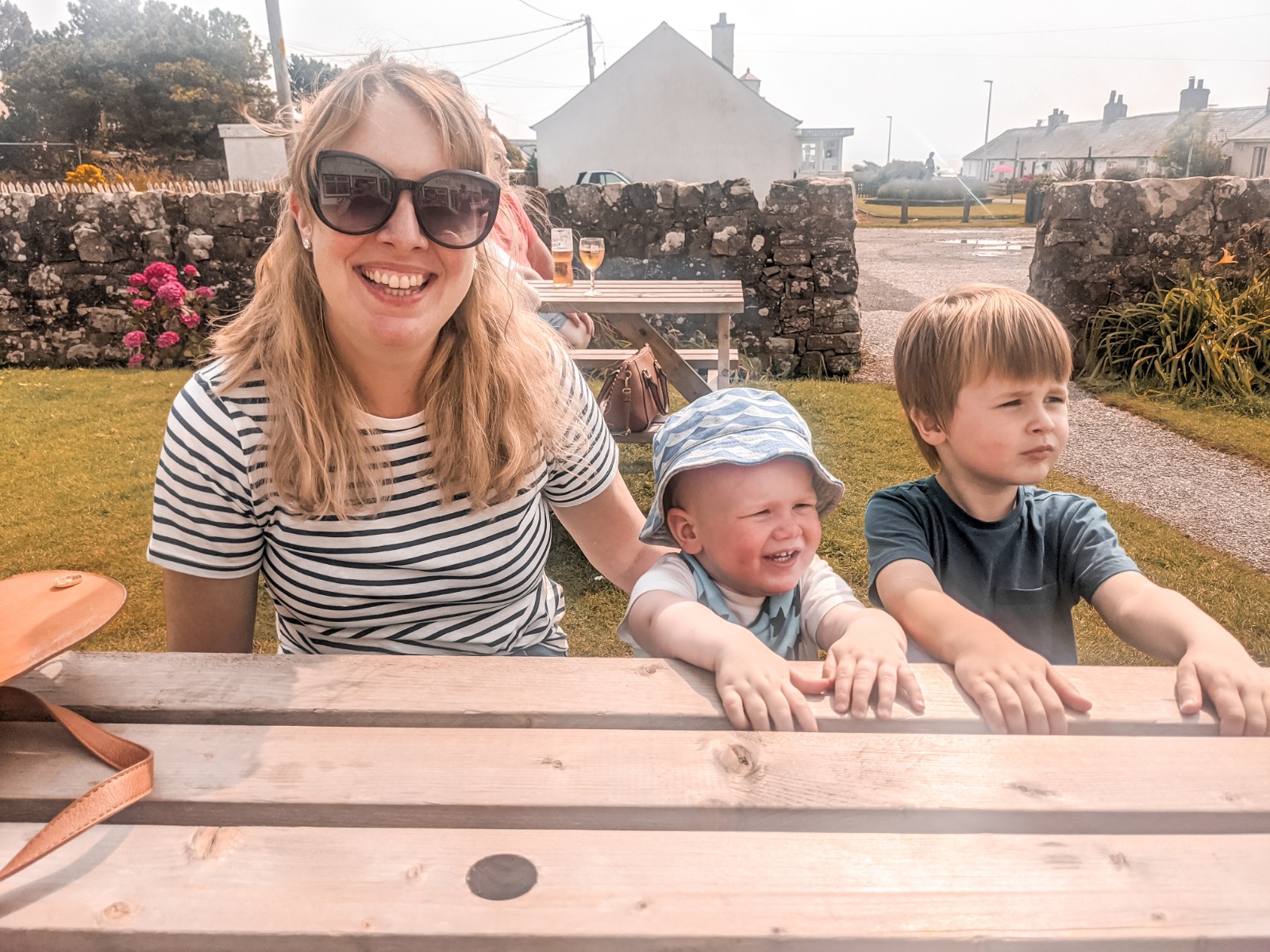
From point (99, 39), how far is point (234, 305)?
134ft

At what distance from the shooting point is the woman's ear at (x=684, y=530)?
5.23 feet

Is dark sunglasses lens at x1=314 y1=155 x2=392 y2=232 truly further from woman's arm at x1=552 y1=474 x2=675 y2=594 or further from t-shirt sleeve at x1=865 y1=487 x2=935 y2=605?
t-shirt sleeve at x1=865 y1=487 x2=935 y2=605

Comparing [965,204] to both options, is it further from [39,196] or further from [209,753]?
[209,753]

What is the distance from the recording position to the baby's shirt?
1503 mm

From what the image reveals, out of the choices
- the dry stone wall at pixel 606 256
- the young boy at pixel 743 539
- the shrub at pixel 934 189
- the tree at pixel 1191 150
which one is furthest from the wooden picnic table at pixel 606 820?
the tree at pixel 1191 150

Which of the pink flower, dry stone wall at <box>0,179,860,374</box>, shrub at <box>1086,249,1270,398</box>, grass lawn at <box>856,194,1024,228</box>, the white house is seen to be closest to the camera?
shrub at <box>1086,249,1270,398</box>

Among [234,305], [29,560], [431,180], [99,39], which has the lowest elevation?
[29,560]

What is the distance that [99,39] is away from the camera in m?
39.0

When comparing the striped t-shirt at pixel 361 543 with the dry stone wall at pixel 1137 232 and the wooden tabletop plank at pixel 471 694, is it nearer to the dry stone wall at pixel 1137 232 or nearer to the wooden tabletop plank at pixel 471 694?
the wooden tabletop plank at pixel 471 694

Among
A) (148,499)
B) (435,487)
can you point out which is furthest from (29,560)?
(435,487)

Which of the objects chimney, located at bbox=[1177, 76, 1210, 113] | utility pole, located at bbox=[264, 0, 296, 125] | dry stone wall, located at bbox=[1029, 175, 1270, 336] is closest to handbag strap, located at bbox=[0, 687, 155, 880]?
dry stone wall, located at bbox=[1029, 175, 1270, 336]

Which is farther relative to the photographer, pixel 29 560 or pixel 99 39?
pixel 99 39

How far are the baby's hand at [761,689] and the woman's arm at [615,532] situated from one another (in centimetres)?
60

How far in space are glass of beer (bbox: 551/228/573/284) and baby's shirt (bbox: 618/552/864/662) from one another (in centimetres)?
289
